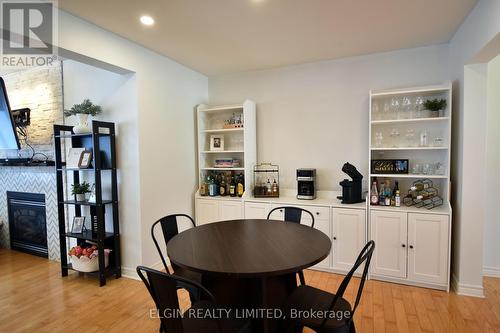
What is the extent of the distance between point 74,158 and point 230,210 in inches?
79.0

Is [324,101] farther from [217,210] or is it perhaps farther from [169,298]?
[169,298]

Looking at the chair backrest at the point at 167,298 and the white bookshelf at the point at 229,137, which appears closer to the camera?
the chair backrest at the point at 167,298

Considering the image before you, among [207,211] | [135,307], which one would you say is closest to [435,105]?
[207,211]

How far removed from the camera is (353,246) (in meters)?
3.13

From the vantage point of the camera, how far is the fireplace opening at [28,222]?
397 cm

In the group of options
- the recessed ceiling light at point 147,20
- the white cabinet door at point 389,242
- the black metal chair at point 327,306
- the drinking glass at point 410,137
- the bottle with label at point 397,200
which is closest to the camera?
the black metal chair at point 327,306

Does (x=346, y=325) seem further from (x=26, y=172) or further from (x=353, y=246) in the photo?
(x=26, y=172)

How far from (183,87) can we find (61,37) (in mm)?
1621

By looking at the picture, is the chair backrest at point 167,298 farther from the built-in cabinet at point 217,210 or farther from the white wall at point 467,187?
the white wall at point 467,187

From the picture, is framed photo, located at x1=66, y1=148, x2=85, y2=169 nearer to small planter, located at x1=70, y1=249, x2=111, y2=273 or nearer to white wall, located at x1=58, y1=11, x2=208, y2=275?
white wall, located at x1=58, y1=11, x2=208, y2=275

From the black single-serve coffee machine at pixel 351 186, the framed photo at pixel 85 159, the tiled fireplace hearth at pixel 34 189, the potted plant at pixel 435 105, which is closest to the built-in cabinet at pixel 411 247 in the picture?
the black single-serve coffee machine at pixel 351 186

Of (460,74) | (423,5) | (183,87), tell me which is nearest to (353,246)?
(460,74)

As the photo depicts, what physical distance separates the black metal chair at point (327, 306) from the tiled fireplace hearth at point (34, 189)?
3619 millimetres

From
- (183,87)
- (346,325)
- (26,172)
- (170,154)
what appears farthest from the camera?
(26,172)
